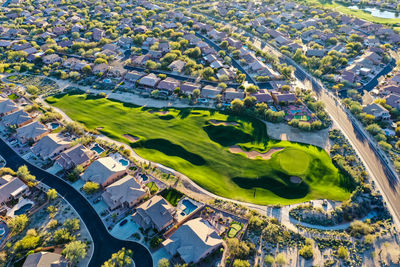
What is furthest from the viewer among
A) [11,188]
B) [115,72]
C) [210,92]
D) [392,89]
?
[115,72]

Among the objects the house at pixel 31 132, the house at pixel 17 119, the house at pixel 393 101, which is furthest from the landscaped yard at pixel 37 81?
the house at pixel 393 101

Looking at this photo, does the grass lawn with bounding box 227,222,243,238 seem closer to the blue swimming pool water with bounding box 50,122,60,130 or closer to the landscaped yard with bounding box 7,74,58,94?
the blue swimming pool water with bounding box 50,122,60,130

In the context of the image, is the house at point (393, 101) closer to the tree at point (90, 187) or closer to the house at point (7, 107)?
the tree at point (90, 187)

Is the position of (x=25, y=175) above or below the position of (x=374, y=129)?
below

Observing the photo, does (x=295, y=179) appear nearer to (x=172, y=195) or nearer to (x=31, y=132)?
(x=172, y=195)

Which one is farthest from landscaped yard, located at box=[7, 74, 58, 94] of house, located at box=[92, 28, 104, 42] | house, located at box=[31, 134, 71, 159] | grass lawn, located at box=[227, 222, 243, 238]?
grass lawn, located at box=[227, 222, 243, 238]

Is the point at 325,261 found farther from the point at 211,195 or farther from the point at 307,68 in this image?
the point at 307,68

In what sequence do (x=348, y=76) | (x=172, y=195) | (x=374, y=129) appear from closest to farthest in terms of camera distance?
(x=172, y=195) < (x=374, y=129) < (x=348, y=76)

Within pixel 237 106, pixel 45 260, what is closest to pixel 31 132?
pixel 45 260
